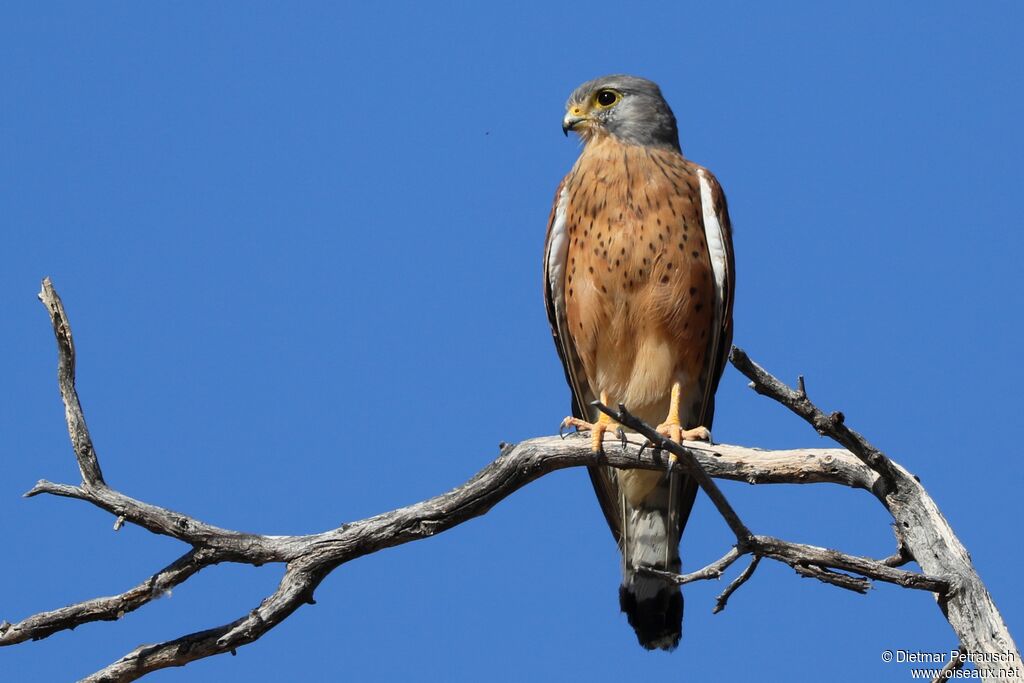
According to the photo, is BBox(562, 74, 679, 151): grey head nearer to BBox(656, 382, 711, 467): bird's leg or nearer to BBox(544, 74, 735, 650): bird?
BBox(544, 74, 735, 650): bird

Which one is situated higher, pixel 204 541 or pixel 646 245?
pixel 646 245

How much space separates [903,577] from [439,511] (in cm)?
170

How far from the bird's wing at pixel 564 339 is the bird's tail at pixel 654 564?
0.25 ft

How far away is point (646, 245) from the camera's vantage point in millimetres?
5398

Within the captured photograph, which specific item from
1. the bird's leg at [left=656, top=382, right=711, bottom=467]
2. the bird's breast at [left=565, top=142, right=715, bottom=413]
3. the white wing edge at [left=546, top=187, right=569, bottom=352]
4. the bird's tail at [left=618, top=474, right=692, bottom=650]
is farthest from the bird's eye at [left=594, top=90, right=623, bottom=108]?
the bird's tail at [left=618, top=474, right=692, bottom=650]

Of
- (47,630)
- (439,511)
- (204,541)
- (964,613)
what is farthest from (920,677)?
(47,630)

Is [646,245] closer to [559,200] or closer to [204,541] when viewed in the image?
[559,200]

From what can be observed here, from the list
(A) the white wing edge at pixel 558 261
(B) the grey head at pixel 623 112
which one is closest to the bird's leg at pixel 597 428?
(A) the white wing edge at pixel 558 261

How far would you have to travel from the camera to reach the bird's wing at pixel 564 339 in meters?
5.76

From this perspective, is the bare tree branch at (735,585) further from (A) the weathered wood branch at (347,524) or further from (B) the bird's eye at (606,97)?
(B) the bird's eye at (606,97)

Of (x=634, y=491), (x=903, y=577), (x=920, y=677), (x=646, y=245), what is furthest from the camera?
(x=634, y=491)

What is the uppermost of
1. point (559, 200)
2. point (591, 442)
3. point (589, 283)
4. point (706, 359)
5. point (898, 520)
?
point (559, 200)

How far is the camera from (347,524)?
15.5 ft

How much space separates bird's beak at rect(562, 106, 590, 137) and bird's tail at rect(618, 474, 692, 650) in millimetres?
1785
